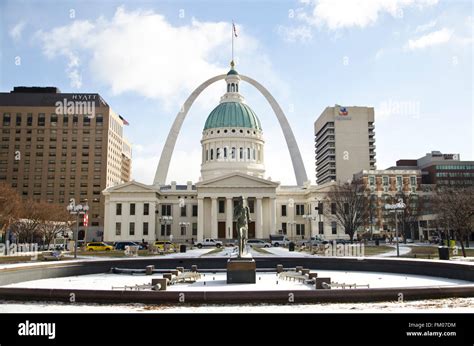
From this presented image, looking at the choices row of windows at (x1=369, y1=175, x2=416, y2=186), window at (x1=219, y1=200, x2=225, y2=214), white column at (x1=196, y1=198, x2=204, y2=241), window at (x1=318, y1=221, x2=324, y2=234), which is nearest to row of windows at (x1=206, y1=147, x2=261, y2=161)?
window at (x1=219, y1=200, x2=225, y2=214)

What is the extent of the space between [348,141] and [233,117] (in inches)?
2757

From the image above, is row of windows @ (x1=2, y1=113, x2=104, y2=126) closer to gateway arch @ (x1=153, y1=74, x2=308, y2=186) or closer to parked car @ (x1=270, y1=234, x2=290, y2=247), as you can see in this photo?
gateway arch @ (x1=153, y1=74, x2=308, y2=186)

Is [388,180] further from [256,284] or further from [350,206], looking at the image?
[256,284]

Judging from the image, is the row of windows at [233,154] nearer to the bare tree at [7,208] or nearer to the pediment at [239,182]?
the pediment at [239,182]

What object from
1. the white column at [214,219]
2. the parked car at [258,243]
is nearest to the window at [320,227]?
the white column at [214,219]

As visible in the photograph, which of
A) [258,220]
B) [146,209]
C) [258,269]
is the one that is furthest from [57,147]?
[258,269]

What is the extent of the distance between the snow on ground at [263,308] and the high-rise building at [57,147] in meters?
127

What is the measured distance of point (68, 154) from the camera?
143m

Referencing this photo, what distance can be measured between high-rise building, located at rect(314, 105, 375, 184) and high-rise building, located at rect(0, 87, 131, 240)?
8286 cm

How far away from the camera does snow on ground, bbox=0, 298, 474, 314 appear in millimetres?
14461

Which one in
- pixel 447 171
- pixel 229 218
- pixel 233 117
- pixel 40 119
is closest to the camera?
pixel 229 218

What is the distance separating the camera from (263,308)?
1505 centimetres

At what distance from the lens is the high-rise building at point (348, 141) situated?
→ 574 feet
